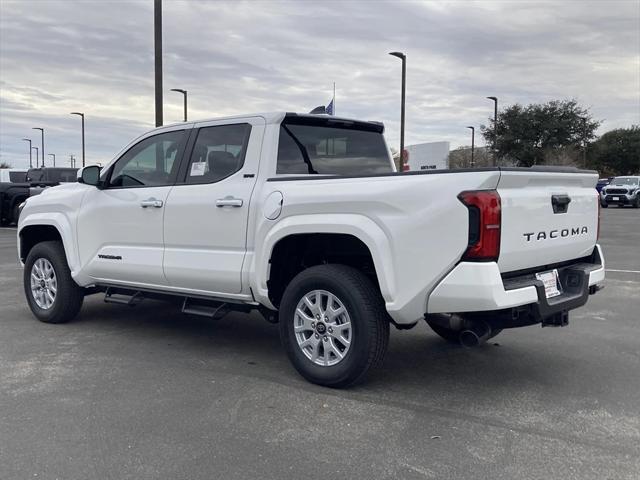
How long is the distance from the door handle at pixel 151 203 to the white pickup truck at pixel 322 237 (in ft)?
0.06

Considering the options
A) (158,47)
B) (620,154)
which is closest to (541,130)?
(620,154)

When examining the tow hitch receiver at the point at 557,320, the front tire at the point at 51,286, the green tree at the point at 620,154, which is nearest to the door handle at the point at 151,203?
the front tire at the point at 51,286

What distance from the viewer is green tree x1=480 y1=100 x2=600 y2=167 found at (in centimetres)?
5094

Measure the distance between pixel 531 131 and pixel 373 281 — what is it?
50286 millimetres

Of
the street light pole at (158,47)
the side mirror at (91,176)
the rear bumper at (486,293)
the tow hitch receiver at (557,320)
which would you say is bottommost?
the tow hitch receiver at (557,320)

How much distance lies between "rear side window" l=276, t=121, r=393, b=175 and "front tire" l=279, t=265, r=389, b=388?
104 cm

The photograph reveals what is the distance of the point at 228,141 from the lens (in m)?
5.23

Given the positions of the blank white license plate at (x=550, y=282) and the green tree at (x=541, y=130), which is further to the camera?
the green tree at (x=541, y=130)

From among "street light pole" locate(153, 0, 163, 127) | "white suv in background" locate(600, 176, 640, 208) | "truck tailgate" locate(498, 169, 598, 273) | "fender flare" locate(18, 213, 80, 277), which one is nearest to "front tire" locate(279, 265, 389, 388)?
"truck tailgate" locate(498, 169, 598, 273)

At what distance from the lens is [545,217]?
423 cm

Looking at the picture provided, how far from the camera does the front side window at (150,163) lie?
5602 mm

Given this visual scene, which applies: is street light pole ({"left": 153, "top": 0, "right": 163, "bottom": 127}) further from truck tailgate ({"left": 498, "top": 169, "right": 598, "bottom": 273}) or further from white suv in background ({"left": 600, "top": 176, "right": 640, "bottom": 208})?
white suv in background ({"left": 600, "top": 176, "right": 640, "bottom": 208})

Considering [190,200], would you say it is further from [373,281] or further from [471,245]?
[471,245]

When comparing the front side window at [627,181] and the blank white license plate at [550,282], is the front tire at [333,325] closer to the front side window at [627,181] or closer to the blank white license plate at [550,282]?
the blank white license plate at [550,282]
